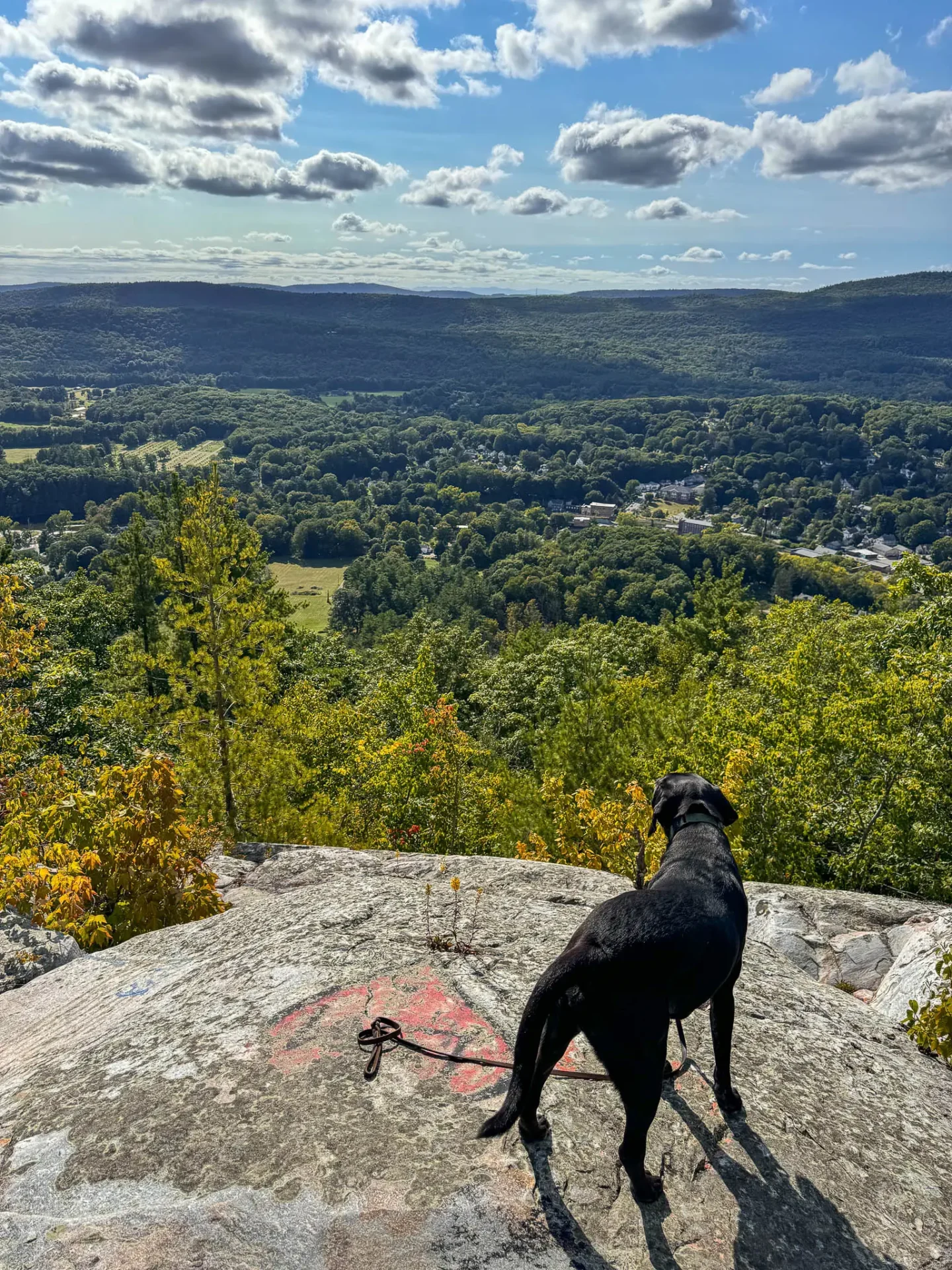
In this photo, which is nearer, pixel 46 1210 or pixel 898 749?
pixel 46 1210

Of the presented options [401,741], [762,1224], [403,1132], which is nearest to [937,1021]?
[762,1224]

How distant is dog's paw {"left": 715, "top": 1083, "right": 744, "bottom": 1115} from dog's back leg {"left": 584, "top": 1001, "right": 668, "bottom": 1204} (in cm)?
120

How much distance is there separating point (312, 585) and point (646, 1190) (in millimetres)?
142741

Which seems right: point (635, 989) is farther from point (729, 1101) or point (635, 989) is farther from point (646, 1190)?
point (729, 1101)

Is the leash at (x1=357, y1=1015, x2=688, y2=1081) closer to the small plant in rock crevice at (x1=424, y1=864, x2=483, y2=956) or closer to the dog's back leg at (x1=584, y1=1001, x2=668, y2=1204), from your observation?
the dog's back leg at (x1=584, y1=1001, x2=668, y2=1204)

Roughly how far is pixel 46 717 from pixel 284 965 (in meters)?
23.4

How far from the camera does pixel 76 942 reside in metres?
7.00

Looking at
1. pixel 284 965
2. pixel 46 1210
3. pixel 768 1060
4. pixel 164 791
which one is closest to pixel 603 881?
pixel 768 1060

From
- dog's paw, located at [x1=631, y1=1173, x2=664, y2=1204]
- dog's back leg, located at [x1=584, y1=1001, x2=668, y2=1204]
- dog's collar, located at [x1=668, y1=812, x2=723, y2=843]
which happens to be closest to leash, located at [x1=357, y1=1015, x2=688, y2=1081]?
dog's paw, located at [x1=631, y1=1173, x2=664, y2=1204]

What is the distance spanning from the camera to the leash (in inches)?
193

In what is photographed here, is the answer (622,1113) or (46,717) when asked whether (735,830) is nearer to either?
(622,1113)

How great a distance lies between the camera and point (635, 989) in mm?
3848

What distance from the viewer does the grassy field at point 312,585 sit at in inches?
4719

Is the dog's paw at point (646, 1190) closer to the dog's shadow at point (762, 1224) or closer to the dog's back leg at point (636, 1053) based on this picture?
the dog's shadow at point (762, 1224)
